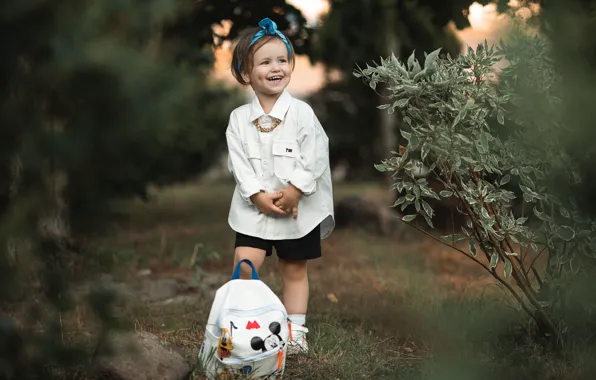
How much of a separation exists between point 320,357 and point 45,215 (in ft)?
7.02

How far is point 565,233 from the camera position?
341 cm

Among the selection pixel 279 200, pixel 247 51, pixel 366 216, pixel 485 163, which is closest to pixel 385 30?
pixel 366 216

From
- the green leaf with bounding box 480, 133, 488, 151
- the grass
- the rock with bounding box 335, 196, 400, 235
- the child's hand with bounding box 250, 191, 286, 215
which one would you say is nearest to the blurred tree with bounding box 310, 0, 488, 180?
the rock with bounding box 335, 196, 400, 235

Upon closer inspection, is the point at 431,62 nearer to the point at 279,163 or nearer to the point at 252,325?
the point at 279,163

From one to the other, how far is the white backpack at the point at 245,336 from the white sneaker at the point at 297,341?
0.36 m

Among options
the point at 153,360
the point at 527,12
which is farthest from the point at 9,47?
the point at 527,12

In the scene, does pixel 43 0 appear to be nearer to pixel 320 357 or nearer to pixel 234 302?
pixel 234 302

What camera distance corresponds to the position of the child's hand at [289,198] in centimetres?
384

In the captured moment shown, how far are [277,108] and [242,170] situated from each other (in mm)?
345

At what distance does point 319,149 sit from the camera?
13.1ft

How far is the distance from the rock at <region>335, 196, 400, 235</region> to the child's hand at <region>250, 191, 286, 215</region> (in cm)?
568

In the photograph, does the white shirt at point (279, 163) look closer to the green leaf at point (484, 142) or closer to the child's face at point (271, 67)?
the child's face at point (271, 67)

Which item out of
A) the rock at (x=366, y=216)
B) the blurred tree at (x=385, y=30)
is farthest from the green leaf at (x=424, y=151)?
the rock at (x=366, y=216)

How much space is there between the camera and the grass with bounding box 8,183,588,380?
3020mm
